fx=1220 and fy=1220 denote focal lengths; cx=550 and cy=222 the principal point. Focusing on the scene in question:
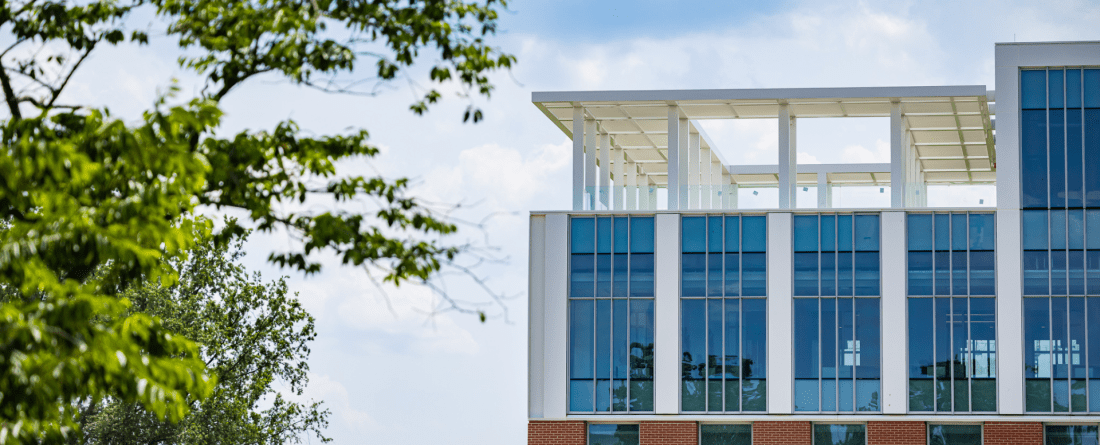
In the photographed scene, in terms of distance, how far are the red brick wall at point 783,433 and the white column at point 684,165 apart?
19.0ft

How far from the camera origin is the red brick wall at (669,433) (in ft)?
98.7

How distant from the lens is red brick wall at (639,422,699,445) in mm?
30078

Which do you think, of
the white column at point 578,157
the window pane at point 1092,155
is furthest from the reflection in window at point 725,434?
the window pane at point 1092,155

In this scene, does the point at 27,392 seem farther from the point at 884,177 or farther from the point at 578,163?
the point at 884,177

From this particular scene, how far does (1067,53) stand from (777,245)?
845 cm

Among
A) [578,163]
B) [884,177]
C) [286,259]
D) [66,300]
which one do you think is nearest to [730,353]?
[578,163]

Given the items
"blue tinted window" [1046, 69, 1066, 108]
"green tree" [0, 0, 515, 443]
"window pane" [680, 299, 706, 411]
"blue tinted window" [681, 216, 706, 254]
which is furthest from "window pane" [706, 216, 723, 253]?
"green tree" [0, 0, 515, 443]

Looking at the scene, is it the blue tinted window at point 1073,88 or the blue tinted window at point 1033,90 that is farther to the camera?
the blue tinted window at point 1033,90

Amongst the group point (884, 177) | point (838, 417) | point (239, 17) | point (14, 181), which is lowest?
point (838, 417)

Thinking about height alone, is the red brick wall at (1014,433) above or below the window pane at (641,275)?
below

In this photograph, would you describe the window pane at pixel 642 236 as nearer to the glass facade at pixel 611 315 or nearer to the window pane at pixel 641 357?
the glass facade at pixel 611 315

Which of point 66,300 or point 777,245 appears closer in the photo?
point 66,300

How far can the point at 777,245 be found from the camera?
3027 cm

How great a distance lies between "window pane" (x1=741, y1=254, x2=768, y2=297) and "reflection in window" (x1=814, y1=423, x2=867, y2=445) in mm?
3594
